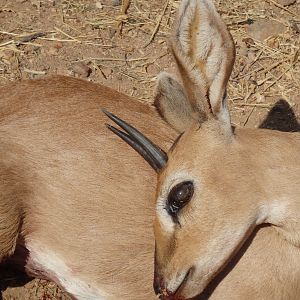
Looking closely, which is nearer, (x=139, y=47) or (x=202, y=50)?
(x=202, y=50)

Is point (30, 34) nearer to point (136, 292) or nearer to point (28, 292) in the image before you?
point (28, 292)

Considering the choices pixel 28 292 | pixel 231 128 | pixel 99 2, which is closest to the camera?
pixel 231 128

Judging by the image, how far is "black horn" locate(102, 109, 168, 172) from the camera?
4.08 metres

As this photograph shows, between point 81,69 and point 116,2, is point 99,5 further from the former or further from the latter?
point 81,69

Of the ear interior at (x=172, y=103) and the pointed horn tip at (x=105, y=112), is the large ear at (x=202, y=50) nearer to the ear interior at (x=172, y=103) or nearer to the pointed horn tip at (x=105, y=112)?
the ear interior at (x=172, y=103)

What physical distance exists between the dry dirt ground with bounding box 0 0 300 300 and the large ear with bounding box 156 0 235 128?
235 centimetres

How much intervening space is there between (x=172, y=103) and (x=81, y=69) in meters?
1.91

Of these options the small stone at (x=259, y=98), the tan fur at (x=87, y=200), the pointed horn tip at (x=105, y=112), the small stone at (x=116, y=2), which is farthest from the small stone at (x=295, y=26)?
the pointed horn tip at (x=105, y=112)

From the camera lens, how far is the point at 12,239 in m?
4.57

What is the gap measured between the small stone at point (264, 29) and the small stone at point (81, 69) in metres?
1.51

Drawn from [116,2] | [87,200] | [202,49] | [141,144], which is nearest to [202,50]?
[202,49]

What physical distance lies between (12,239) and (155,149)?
1122 mm

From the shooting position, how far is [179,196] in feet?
12.4

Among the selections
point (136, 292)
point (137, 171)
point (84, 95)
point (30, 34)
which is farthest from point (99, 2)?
point (136, 292)
